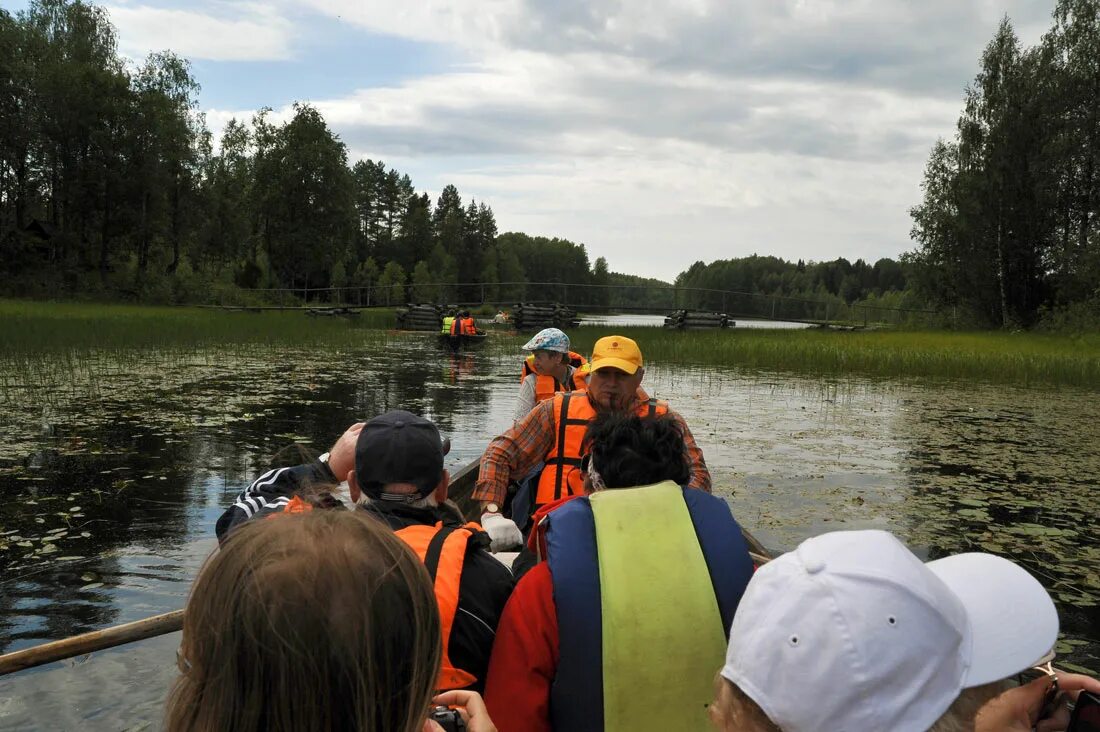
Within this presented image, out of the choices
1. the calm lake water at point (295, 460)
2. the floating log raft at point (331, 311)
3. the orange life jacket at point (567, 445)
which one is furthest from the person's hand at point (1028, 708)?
the floating log raft at point (331, 311)

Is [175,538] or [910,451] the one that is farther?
[910,451]

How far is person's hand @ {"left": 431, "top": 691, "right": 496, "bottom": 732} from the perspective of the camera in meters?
1.42

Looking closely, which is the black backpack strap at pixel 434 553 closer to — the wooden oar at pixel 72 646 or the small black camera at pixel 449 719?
the small black camera at pixel 449 719

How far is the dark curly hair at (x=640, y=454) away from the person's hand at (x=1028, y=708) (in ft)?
3.34

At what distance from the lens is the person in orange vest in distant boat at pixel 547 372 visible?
6324mm

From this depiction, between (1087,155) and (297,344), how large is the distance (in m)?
28.3

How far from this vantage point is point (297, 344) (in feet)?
78.7

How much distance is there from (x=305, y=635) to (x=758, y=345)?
2527 centimetres

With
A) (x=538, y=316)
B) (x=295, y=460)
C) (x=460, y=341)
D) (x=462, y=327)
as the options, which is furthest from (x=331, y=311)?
(x=295, y=460)

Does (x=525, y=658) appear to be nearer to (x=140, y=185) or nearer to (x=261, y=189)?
(x=140, y=185)

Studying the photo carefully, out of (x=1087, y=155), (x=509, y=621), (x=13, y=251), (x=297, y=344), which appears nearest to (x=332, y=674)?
(x=509, y=621)

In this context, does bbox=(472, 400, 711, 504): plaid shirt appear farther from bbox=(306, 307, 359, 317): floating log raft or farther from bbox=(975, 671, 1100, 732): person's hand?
bbox=(306, 307, 359, 317): floating log raft

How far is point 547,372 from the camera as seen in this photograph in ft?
21.0

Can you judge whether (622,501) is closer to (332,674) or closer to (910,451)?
(332,674)
